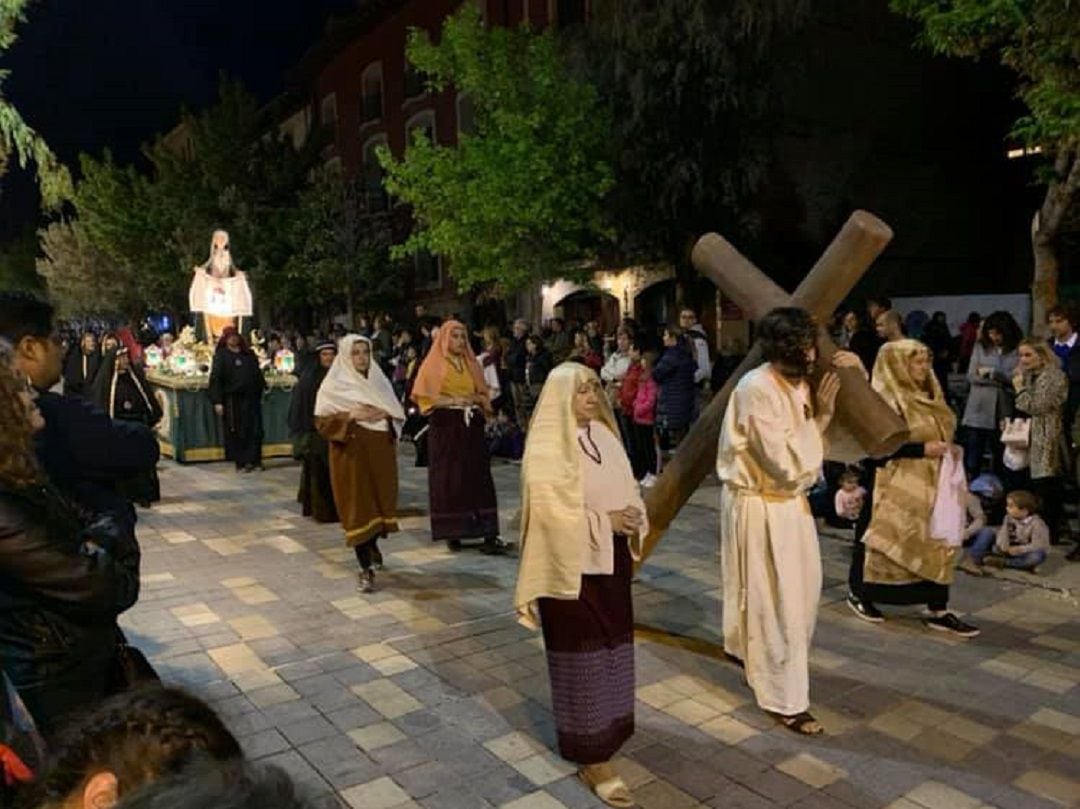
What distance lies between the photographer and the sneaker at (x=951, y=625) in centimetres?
522

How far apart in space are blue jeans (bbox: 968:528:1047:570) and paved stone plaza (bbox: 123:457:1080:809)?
162 millimetres

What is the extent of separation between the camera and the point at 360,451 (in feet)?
21.9

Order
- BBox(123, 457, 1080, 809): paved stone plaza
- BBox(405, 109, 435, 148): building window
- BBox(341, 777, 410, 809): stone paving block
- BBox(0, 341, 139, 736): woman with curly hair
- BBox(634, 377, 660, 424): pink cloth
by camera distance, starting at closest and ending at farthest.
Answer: BBox(0, 341, 139, 736): woman with curly hair
BBox(341, 777, 410, 809): stone paving block
BBox(123, 457, 1080, 809): paved stone plaza
BBox(634, 377, 660, 424): pink cloth
BBox(405, 109, 435, 148): building window

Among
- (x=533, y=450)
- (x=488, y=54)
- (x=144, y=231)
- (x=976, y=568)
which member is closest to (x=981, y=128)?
(x=488, y=54)

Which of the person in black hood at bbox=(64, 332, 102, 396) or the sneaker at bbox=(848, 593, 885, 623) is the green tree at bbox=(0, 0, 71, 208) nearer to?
the person in black hood at bbox=(64, 332, 102, 396)

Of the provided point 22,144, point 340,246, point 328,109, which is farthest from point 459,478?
point 328,109

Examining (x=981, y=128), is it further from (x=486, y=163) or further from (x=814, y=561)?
(x=814, y=561)

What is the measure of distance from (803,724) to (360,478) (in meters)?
3.67

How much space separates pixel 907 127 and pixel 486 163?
359 inches

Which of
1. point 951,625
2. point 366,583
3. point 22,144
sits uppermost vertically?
point 22,144

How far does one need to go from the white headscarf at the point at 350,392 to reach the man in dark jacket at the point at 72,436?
3.64 metres

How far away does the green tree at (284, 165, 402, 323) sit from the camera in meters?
25.1

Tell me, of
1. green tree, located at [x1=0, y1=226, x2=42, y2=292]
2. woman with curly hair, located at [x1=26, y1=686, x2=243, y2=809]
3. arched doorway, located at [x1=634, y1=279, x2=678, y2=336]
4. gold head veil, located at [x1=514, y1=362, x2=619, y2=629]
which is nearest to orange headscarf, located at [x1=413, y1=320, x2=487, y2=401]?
gold head veil, located at [x1=514, y1=362, x2=619, y2=629]

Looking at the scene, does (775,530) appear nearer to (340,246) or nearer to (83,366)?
(83,366)
